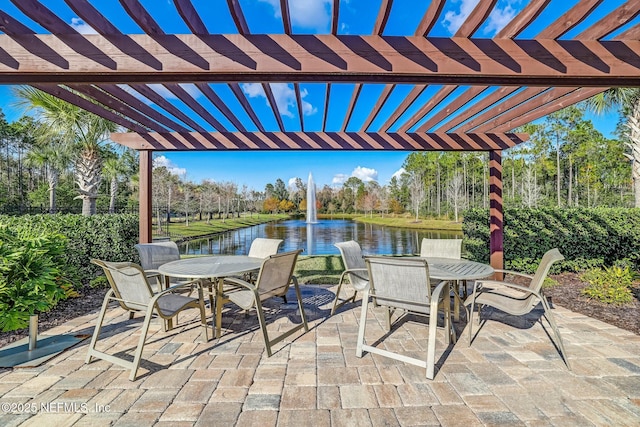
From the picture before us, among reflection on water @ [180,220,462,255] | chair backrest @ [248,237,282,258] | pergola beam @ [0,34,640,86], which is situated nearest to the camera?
pergola beam @ [0,34,640,86]

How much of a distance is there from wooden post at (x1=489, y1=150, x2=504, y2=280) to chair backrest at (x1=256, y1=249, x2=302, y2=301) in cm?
403

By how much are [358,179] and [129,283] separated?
134 ft

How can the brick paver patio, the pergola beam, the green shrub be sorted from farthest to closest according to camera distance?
the green shrub → the pergola beam → the brick paver patio

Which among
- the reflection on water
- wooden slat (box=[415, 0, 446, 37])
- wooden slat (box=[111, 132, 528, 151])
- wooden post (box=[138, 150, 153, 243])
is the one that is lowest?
the reflection on water

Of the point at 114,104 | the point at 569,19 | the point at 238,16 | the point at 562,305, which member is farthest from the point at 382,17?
the point at 562,305

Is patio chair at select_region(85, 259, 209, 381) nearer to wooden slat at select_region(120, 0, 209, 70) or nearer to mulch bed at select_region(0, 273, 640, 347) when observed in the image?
mulch bed at select_region(0, 273, 640, 347)

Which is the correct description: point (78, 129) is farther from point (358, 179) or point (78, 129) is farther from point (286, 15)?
point (358, 179)

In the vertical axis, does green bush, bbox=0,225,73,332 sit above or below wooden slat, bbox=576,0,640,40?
below

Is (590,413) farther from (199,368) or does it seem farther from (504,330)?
(199,368)

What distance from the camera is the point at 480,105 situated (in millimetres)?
3863

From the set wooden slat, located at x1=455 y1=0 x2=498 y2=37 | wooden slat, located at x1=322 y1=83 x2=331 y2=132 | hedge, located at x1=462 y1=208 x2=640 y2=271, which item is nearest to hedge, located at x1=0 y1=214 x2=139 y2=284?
wooden slat, located at x1=322 y1=83 x2=331 y2=132

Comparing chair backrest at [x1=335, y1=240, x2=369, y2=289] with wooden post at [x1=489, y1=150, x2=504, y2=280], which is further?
wooden post at [x1=489, y1=150, x2=504, y2=280]

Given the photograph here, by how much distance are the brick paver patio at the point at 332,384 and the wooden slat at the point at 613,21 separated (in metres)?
2.54

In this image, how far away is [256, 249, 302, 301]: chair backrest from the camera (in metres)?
2.70
